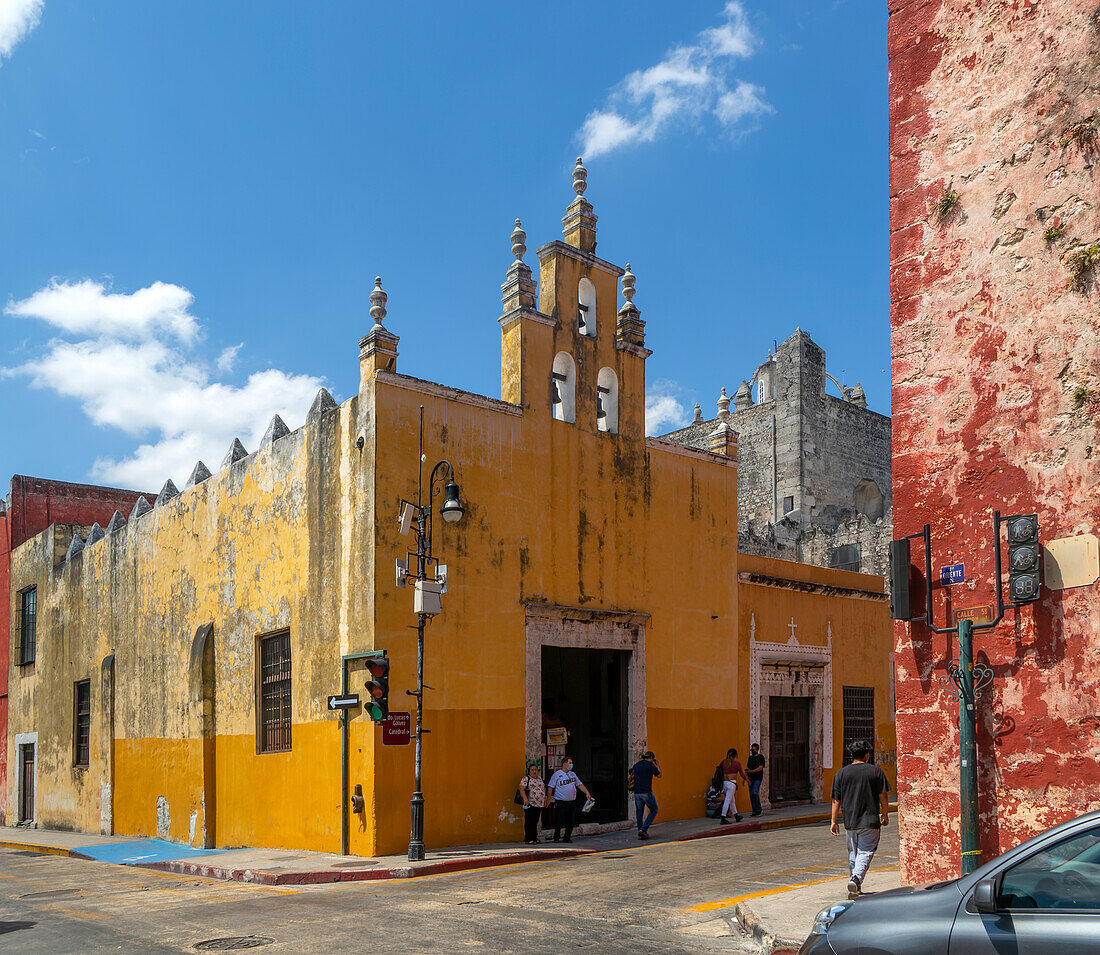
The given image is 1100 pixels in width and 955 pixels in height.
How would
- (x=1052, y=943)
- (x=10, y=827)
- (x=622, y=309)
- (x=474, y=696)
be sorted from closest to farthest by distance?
(x=1052, y=943) → (x=474, y=696) → (x=622, y=309) → (x=10, y=827)

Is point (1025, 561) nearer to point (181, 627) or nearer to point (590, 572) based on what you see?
point (590, 572)

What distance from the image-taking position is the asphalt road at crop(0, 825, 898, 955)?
29.9ft

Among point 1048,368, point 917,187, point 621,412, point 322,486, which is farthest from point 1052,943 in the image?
point 621,412

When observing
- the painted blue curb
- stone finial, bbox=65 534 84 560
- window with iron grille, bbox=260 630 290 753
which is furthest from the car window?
stone finial, bbox=65 534 84 560

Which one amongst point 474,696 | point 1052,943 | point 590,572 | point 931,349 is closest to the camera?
point 1052,943

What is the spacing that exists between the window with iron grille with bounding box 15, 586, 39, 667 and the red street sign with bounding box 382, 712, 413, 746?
59.7 feet

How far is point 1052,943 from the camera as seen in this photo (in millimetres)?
4383

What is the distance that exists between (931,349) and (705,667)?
38.0 feet

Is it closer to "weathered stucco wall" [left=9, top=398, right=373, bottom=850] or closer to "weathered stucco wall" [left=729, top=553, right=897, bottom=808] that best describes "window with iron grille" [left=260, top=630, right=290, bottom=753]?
"weathered stucco wall" [left=9, top=398, right=373, bottom=850]

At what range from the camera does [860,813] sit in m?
10.3

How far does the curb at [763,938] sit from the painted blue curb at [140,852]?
10941mm

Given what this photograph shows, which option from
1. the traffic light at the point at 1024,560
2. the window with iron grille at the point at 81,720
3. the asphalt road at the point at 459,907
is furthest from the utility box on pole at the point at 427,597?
the window with iron grille at the point at 81,720

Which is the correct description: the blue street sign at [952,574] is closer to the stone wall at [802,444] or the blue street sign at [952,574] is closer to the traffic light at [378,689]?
the traffic light at [378,689]

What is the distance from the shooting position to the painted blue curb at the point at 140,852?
60.0ft
